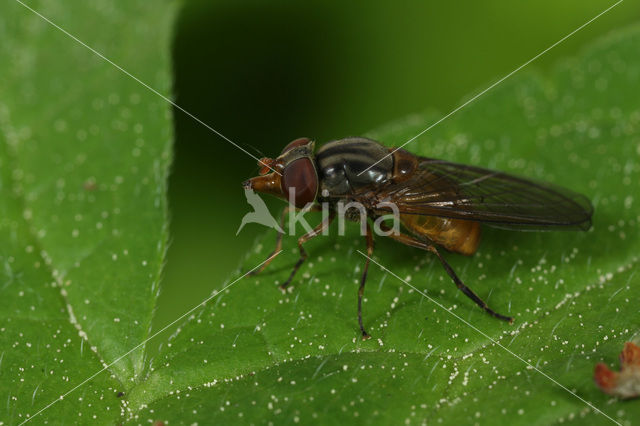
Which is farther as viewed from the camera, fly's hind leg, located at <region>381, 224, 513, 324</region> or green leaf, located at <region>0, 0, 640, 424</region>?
fly's hind leg, located at <region>381, 224, 513, 324</region>

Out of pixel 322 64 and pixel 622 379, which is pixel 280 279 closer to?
pixel 622 379

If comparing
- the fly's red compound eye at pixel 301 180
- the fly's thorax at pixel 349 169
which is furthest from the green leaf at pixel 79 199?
the fly's thorax at pixel 349 169

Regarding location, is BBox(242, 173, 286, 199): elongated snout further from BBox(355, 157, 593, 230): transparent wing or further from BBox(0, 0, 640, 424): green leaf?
BBox(355, 157, 593, 230): transparent wing

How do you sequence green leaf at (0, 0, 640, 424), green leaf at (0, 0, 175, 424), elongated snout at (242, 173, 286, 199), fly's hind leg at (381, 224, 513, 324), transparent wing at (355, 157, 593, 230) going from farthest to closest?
elongated snout at (242, 173, 286, 199) < transparent wing at (355, 157, 593, 230) < fly's hind leg at (381, 224, 513, 324) < green leaf at (0, 0, 175, 424) < green leaf at (0, 0, 640, 424)

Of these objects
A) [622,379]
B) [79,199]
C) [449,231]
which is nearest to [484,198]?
[449,231]

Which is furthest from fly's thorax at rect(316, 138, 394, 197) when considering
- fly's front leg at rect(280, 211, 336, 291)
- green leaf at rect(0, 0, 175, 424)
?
green leaf at rect(0, 0, 175, 424)
